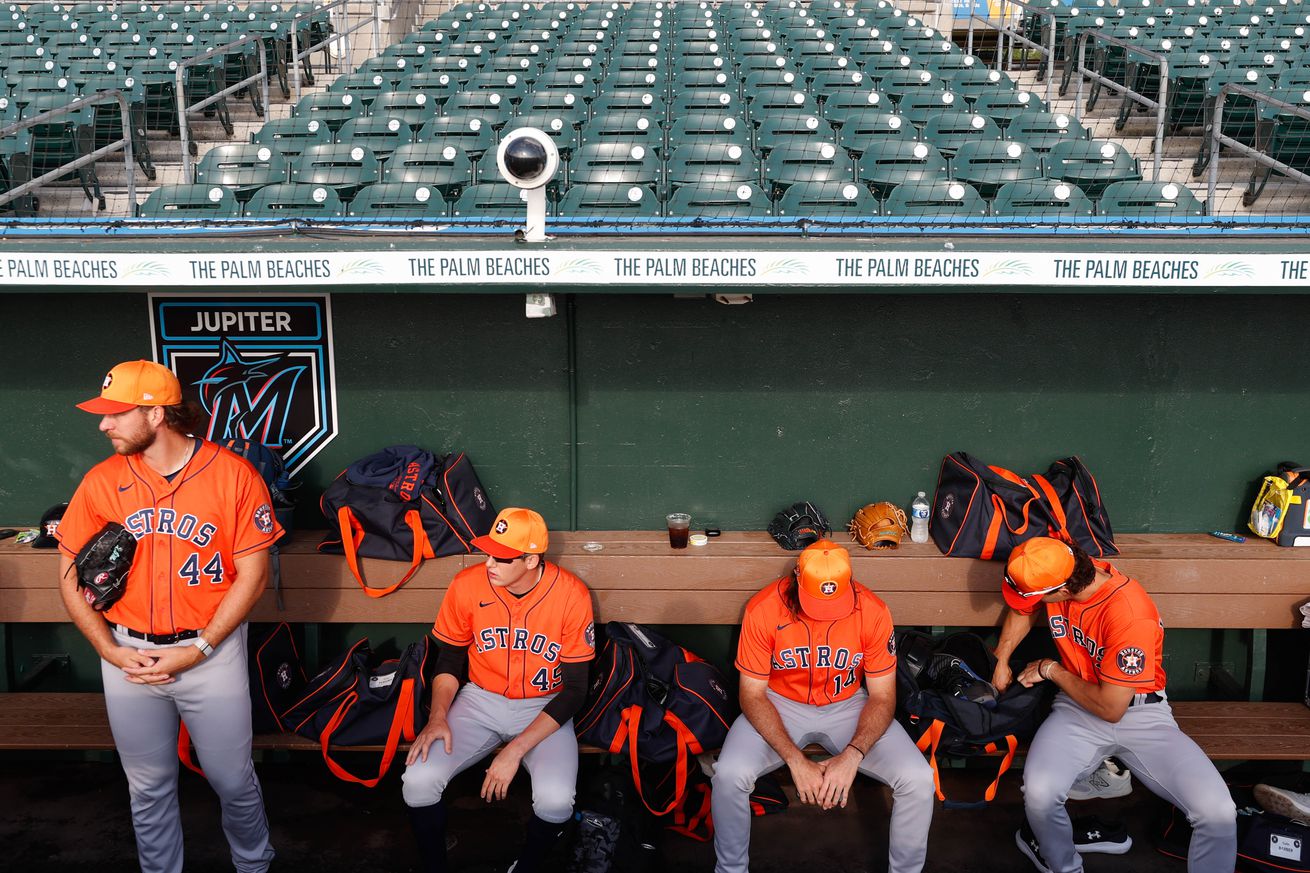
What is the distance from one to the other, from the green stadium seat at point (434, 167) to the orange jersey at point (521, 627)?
2.61 m

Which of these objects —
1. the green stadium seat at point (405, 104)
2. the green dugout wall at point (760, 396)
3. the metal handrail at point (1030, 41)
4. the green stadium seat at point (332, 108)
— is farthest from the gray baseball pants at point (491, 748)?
the metal handrail at point (1030, 41)

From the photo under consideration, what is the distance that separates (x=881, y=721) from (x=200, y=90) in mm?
7854

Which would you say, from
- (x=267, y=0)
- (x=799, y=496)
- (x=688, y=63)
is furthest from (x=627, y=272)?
(x=267, y=0)

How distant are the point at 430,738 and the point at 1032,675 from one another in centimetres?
214

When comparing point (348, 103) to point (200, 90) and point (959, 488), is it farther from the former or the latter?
point (959, 488)

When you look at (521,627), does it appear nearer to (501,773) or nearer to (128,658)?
(501,773)

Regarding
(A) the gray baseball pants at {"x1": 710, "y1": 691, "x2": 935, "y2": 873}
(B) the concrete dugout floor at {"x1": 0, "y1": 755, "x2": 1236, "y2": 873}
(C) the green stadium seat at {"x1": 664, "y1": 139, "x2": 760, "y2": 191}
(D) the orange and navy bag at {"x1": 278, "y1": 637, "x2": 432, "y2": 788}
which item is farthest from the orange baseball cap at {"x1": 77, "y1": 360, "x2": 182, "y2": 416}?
(C) the green stadium seat at {"x1": 664, "y1": 139, "x2": 760, "y2": 191}

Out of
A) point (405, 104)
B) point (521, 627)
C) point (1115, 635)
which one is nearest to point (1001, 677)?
point (1115, 635)

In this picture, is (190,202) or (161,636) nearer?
(161,636)

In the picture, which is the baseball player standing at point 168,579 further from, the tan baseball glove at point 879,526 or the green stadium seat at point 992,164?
the green stadium seat at point 992,164

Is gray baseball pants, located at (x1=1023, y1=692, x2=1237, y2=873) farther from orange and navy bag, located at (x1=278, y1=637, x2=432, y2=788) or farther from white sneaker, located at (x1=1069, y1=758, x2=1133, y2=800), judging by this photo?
orange and navy bag, located at (x1=278, y1=637, x2=432, y2=788)

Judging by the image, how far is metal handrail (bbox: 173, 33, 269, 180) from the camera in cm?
719

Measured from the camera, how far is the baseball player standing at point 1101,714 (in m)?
3.62

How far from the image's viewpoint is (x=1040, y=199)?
5.54 meters
